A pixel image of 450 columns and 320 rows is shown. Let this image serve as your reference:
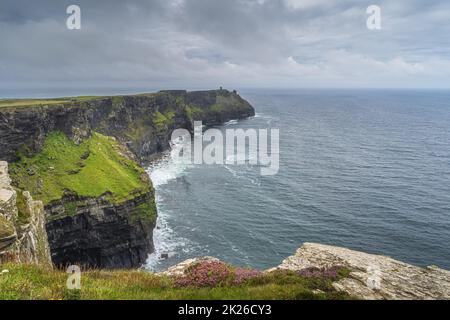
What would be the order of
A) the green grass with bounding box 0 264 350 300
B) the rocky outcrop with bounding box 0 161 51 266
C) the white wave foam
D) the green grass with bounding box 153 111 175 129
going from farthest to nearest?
the green grass with bounding box 153 111 175 129
the white wave foam
the rocky outcrop with bounding box 0 161 51 266
the green grass with bounding box 0 264 350 300

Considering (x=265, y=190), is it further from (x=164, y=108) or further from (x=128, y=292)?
(x=164, y=108)

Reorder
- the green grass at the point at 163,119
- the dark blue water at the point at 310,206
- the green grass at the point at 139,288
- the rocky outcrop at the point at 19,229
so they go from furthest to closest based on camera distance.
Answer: the green grass at the point at 163,119
the dark blue water at the point at 310,206
the rocky outcrop at the point at 19,229
the green grass at the point at 139,288

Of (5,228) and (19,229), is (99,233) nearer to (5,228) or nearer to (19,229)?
(19,229)

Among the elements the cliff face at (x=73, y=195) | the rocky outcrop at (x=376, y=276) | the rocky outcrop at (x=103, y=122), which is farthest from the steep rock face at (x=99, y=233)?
the rocky outcrop at (x=376, y=276)

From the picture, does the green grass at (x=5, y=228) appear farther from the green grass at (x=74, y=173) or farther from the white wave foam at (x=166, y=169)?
the white wave foam at (x=166, y=169)

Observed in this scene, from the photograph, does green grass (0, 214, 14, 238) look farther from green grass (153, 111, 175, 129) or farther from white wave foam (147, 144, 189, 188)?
green grass (153, 111, 175, 129)

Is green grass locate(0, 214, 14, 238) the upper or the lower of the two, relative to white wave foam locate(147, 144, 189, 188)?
upper

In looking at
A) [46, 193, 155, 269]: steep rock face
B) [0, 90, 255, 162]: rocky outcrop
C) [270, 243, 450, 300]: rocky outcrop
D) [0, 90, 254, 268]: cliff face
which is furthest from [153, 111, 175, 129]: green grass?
[270, 243, 450, 300]: rocky outcrop
